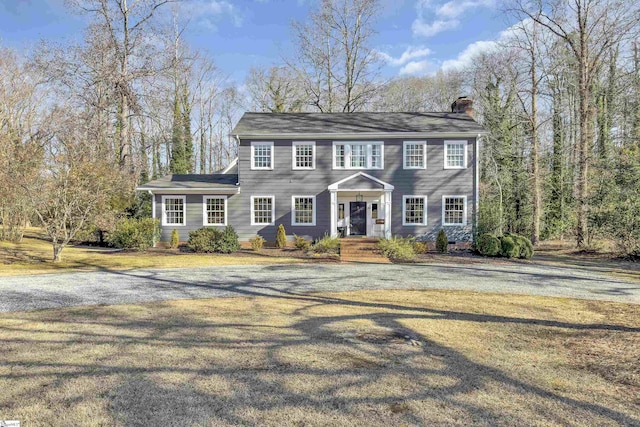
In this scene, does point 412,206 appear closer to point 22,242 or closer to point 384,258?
point 384,258

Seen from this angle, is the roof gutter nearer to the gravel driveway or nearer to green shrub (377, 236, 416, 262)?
green shrub (377, 236, 416, 262)

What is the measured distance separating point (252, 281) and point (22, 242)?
60.7 ft

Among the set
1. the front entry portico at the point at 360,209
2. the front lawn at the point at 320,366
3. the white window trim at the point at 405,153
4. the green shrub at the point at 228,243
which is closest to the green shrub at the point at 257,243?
the green shrub at the point at 228,243

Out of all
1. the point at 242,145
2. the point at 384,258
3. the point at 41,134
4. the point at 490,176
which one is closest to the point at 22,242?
the point at 41,134

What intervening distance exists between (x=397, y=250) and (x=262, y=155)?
27.7 feet

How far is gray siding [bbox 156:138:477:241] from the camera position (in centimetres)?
1819

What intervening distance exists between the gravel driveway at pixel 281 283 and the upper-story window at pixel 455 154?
22.7 ft

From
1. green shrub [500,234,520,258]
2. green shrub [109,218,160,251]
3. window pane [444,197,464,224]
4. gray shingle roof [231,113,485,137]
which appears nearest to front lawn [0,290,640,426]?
green shrub [500,234,520,258]

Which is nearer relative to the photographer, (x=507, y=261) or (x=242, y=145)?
(x=507, y=261)

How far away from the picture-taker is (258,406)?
3.19 meters

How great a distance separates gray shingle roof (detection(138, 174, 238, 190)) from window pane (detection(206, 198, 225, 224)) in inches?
30.5

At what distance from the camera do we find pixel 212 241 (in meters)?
16.5

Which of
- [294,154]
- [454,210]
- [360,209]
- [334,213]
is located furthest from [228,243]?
[454,210]

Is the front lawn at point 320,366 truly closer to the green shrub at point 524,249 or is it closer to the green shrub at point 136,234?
the green shrub at point 524,249
